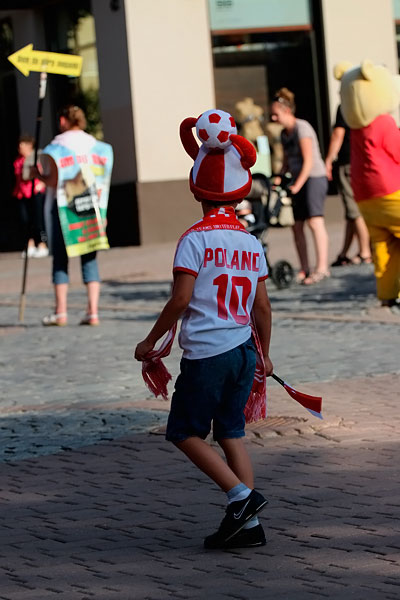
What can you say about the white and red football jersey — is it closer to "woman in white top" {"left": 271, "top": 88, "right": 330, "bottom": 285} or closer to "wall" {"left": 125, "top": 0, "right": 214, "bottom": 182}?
"woman in white top" {"left": 271, "top": 88, "right": 330, "bottom": 285}

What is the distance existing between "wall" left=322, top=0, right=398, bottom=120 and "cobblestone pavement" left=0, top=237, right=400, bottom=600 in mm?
13081

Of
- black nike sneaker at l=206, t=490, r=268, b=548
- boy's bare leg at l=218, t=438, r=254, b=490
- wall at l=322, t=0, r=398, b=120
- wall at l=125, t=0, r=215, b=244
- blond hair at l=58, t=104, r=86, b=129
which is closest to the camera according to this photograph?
black nike sneaker at l=206, t=490, r=268, b=548

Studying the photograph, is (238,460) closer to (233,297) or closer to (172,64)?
(233,297)

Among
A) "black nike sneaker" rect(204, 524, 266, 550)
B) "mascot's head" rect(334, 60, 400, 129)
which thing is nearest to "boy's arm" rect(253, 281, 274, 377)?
"black nike sneaker" rect(204, 524, 266, 550)

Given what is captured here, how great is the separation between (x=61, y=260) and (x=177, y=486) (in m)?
6.46

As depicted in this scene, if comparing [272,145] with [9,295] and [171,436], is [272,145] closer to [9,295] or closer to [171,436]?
[9,295]

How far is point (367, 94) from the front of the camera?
1110cm

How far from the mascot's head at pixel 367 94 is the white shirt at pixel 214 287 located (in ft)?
20.6

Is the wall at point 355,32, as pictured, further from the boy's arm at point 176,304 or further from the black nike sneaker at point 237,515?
the black nike sneaker at point 237,515

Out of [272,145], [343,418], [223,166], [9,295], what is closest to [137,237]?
[272,145]

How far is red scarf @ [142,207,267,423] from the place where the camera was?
5008 millimetres

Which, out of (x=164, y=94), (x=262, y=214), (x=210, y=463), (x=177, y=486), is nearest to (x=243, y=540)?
(x=210, y=463)

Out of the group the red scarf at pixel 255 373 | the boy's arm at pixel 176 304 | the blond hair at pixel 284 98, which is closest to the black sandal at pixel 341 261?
the blond hair at pixel 284 98

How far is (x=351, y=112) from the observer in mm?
11094
